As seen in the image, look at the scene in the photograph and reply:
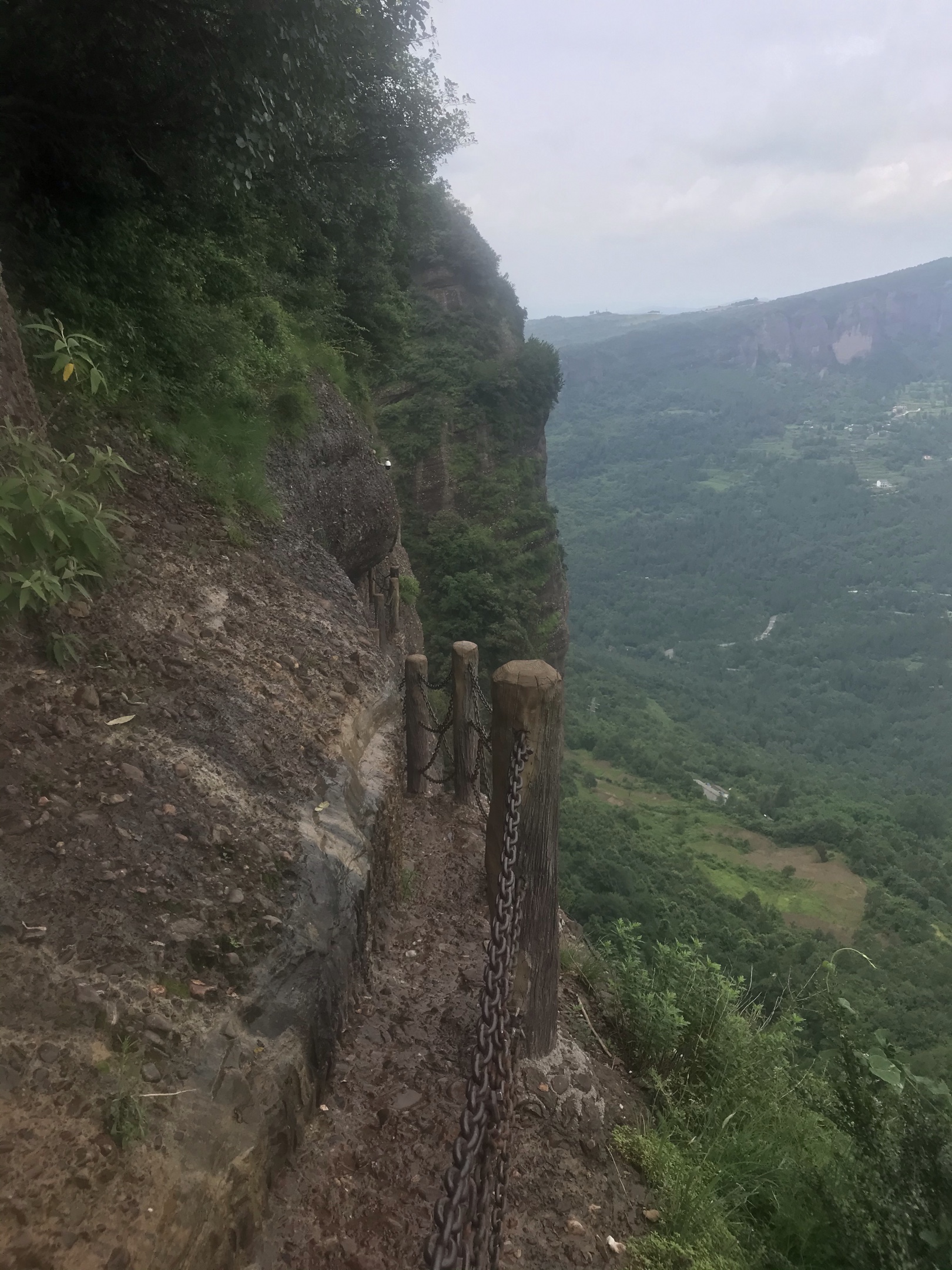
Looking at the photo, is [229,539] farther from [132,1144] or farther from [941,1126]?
[941,1126]

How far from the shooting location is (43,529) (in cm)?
344

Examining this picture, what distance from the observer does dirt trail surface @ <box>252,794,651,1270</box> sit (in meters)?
2.80

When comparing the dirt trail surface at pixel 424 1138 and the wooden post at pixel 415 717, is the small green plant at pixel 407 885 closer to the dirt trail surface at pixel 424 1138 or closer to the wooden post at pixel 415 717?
the dirt trail surface at pixel 424 1138

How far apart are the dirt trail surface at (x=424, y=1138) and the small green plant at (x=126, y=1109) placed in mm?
728

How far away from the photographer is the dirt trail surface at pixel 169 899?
2258 mm

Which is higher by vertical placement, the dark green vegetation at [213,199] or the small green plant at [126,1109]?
the dark green vegetation at [213,199]

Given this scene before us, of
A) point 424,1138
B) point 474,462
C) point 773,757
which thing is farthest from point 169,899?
point 773,757

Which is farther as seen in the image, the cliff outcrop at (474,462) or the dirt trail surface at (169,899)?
the cliff outcrop at (474,462)

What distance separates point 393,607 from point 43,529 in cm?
854

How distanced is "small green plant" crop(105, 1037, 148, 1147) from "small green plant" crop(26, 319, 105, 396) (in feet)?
11.2

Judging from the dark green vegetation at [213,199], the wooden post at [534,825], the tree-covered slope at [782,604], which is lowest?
the tree-covered slope at [782,604]

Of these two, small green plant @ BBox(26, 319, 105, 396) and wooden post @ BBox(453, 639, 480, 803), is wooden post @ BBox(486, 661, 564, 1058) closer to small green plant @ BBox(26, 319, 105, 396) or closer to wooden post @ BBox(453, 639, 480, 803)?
wooden post @ BBox(453, 639, 480, 803)

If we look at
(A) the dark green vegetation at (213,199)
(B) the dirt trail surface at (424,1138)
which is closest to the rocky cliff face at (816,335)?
(A) the dark green vegetation at (213,199)

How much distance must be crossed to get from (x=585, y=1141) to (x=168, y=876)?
249cm
